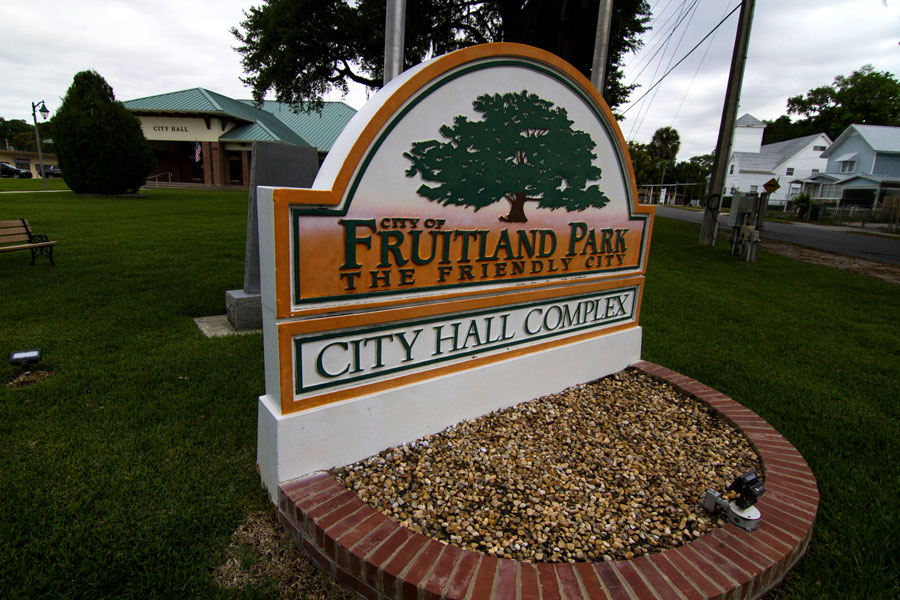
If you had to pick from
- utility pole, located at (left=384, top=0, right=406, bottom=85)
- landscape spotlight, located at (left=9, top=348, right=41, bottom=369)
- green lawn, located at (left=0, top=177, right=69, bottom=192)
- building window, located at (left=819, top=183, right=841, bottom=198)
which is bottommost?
landscape spotlight, located at (left=9, top=348, right=41, bottom=369)

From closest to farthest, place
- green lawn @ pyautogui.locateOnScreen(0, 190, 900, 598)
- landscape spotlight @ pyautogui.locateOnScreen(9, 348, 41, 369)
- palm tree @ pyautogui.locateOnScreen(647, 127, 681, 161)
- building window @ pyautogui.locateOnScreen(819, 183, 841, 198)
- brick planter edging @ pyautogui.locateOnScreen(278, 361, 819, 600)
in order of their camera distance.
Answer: brick planter edging @ pyautogui.locateOnScreen(278, 361, 819, 600) → green lawn @ pyautogui.locateOnScreen(0, 190, 900, 598) → landscape spotlight @ pyautogui.locateOnScreen(9, 348, 41, 369) → building window @ pyautogui.locateOnScreen(819, 183, 841, 198) → palm tree @ pyautogui.locateOnScreen(647, 127, 681, 161)

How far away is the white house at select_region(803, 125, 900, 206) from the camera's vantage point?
3706cm

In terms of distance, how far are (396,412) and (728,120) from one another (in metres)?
13.3

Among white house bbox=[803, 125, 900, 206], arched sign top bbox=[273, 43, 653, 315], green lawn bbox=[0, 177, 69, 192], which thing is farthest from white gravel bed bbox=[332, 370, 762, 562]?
white house bbox=[803, 125, 900, 206]

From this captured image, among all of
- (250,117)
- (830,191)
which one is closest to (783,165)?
(830,191)

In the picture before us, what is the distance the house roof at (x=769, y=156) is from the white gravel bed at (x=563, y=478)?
55629 mm

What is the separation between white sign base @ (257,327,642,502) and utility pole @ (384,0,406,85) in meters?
3.44

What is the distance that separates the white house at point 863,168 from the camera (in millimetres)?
37062

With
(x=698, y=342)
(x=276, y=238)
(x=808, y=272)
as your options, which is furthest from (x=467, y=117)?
(x=808, y=272)

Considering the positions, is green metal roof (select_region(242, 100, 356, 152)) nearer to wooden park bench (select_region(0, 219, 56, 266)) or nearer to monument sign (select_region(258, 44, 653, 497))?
wooden park bench (select_region(0, 219, 56, 266))

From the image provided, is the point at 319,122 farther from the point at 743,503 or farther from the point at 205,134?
the point at 743,503

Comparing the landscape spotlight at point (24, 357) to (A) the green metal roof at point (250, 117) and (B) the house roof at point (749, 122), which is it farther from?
(B) the house roof at point (749, 122)

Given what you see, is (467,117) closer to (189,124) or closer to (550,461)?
(550,461)

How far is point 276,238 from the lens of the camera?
218 centimetres
